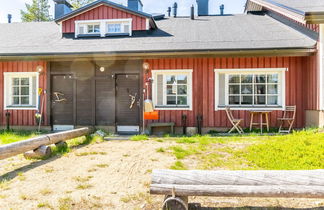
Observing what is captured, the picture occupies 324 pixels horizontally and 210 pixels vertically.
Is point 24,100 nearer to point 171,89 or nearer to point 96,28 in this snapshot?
point 96,28

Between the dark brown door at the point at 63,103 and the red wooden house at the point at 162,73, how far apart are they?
37 mm

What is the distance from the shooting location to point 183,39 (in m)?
9.70

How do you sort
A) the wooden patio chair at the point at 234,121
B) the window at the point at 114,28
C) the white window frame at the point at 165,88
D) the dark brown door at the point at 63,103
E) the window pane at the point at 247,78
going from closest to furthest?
1. the wooden patio chair at the point at 234,121
2. the window pane at the point at 247,78
3. the white window frame at the point at 165,88
4. the dark brown door at the point at 63,103
5. the window at the point at 114,28

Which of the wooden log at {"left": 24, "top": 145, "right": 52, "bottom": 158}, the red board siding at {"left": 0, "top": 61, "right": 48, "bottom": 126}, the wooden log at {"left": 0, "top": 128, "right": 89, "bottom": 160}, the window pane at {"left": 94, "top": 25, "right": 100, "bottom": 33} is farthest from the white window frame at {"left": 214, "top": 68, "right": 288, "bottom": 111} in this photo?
the red board siding at {"left": 0, "top": 61, "right": 48, "bottom": 126}

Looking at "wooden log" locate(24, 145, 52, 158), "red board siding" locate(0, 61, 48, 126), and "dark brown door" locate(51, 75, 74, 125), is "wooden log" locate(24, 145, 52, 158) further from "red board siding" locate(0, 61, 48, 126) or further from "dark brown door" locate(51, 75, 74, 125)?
"red board siding" locate(0, 61, 48, 126)

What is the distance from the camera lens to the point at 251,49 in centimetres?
830

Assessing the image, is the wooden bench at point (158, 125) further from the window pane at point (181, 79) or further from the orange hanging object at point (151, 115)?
the window pane at point (181, 79)

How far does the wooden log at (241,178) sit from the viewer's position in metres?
2.81

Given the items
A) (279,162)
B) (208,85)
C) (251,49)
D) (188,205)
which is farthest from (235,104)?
(188,205)

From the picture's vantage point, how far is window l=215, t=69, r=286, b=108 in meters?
8.86

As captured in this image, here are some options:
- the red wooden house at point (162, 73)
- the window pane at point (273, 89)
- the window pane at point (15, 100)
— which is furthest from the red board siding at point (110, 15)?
the window pane at point (273, 89)

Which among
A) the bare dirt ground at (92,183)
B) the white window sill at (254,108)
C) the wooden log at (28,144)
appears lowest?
the bare dirt ground at (92,183)

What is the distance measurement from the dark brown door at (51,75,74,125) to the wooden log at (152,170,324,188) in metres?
7.59

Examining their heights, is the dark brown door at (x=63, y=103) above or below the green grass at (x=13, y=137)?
above
